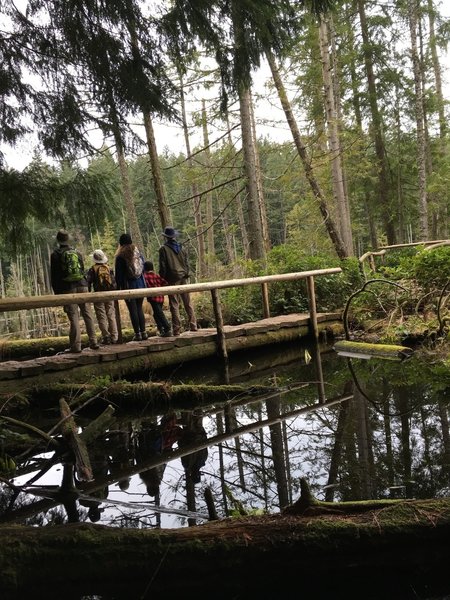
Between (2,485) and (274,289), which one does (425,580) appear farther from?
(274,289)

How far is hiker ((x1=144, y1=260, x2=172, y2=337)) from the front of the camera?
344 inches

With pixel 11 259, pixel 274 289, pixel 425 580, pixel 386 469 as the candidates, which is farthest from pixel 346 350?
pixel 425 580

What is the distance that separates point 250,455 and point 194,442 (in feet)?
2.24

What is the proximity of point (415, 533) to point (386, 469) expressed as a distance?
150 centimetres

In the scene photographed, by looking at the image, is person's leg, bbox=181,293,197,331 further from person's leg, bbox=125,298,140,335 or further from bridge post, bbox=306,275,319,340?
bridge post, bbox=306,275,319,340

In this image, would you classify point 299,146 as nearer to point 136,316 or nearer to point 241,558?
point 136,316

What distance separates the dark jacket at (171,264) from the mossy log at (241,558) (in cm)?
668

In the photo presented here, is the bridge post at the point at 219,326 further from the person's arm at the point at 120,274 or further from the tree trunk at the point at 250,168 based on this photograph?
the tree trunk at the point at 250,168

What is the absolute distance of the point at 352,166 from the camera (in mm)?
19953

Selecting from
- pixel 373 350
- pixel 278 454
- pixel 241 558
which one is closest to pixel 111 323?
pixel 373 350

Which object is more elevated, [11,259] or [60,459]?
[11,259]

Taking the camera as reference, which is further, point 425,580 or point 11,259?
point 11,259

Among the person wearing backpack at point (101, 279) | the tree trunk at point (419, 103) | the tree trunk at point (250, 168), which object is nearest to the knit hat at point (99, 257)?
the person wearing backpack at point (101, 279)

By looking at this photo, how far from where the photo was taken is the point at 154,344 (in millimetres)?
8008
